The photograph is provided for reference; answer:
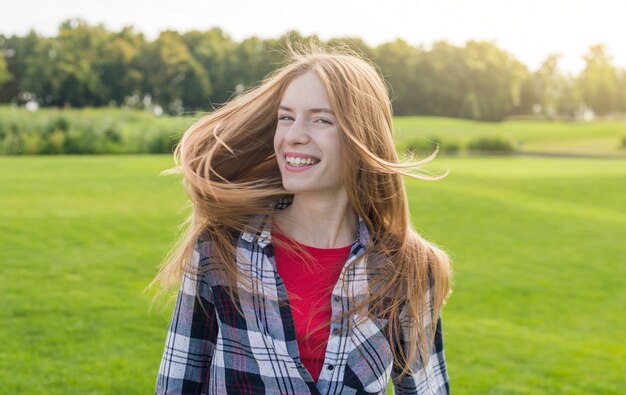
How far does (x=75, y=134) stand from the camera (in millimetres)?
24250

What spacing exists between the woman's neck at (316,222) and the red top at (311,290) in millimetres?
31

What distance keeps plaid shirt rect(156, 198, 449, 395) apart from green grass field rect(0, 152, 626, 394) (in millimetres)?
1122

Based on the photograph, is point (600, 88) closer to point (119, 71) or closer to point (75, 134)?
point (119, 71)

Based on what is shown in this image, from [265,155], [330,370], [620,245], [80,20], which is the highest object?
[80,20]

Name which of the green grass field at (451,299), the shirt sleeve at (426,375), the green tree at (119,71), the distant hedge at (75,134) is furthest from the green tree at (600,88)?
the shirt sleeve at (426,375)

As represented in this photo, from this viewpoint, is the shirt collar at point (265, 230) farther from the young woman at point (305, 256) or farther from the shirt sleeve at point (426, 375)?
the shirt sleeve at point (426, 375)

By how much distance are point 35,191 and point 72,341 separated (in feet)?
26.6

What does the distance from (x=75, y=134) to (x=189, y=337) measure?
77.0 feet

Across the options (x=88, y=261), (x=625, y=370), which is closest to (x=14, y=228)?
(x=88, y=261)

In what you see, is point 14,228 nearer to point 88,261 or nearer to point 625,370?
point 88,261

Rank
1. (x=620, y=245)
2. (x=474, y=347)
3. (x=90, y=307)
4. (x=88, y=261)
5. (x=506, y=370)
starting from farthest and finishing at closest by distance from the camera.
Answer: (x=620, y=245), (x=88, y=261), (x=90, y=307), (x=474, y=347), (x=506, y=370)

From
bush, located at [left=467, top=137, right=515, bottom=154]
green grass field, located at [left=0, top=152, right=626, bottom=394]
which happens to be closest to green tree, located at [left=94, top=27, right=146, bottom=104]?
bush, located at [left=467, top=137, right=515, bottom=154]

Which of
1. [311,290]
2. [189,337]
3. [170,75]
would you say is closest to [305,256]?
[311,290]

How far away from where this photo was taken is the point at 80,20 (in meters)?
40.1
